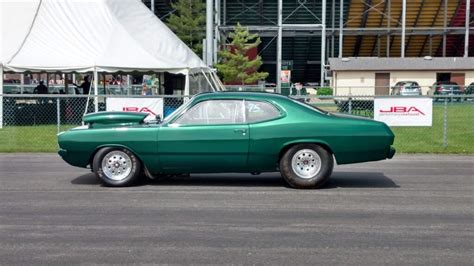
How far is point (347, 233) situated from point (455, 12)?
51141mm

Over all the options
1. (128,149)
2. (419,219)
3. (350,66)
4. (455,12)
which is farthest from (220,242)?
(455,12)

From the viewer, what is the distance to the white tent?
2183cm

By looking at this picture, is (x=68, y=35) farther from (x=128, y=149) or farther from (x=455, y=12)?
(x=455, y=12)

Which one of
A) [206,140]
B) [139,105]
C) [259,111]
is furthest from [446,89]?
[206,140]

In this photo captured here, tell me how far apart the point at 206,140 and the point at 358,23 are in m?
47.8

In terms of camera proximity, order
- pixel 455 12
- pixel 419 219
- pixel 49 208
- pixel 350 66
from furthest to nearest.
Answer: pixel 455 12 < pixel 350 66 < pixel 49 208 < pixel 419 219

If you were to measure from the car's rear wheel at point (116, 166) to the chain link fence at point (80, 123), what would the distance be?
6099 millimetres

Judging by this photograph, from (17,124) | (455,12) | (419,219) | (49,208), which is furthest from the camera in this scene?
(455,12)

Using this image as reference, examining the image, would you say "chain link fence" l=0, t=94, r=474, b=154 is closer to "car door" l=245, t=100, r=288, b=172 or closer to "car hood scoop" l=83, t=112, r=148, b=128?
"car door" l=245, t=100, r=288, b=172

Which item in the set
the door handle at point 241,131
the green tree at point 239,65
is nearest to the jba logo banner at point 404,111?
the door handle at point 241,131

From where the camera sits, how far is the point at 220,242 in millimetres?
6488

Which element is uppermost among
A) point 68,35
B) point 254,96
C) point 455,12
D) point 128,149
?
point 455,12

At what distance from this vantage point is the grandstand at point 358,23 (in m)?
52.6

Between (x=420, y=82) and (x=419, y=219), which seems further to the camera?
(x=420, y=82)
